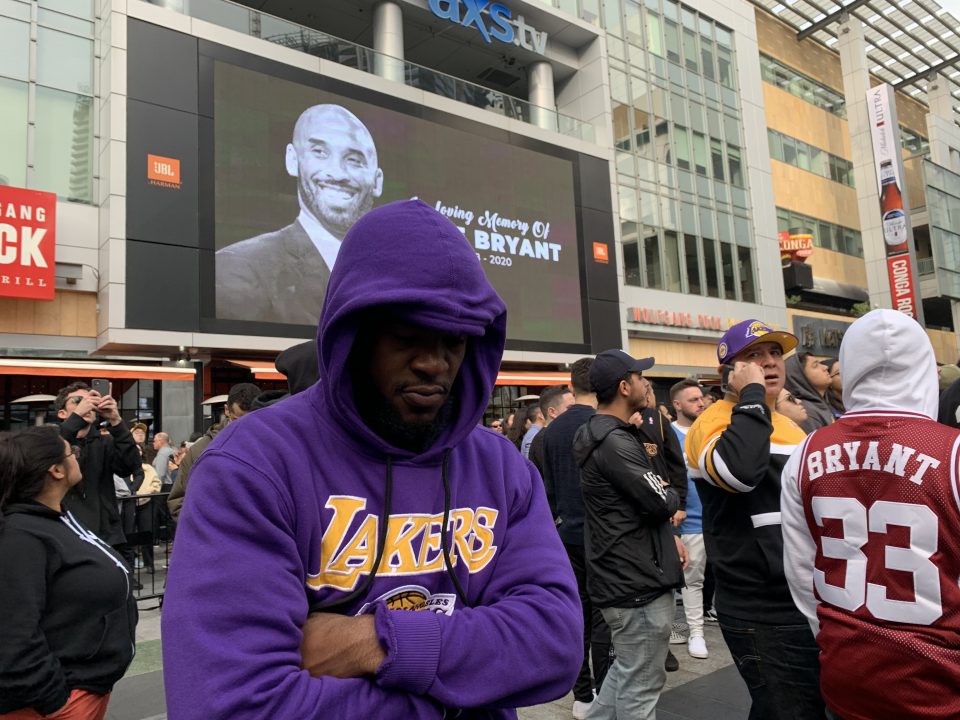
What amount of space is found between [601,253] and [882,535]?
20.7 metres

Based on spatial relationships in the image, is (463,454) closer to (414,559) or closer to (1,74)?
(414,559)

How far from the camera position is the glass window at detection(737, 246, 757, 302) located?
88.5 ft

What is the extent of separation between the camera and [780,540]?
2.86m

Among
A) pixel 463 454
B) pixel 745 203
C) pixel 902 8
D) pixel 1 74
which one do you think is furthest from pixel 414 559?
pixel 902 8

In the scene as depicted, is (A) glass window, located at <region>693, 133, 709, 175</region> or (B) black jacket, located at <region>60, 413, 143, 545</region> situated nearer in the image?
(B) black jacket, located at <region>60, 413, 143, 545</region>

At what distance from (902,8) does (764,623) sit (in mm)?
39039

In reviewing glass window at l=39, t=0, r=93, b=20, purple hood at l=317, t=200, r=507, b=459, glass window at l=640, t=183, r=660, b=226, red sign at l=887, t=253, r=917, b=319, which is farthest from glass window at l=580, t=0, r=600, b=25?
purple hood at l=317, t=200, r=507, b=459

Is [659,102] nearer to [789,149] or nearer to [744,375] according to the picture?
[789,149]

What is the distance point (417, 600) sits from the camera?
4.38ft

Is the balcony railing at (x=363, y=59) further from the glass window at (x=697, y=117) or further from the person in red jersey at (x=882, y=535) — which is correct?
the person in red jersey at (x=882, y=535)

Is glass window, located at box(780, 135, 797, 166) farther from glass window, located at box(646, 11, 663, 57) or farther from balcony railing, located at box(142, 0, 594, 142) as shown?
balcony railing, located at box(142, 0, 594, 142)

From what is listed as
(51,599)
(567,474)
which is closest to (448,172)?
(567,474)

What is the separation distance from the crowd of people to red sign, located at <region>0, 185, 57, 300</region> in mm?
12234

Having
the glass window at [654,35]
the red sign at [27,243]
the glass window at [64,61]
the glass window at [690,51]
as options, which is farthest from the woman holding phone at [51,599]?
the glass window at [690,51]
